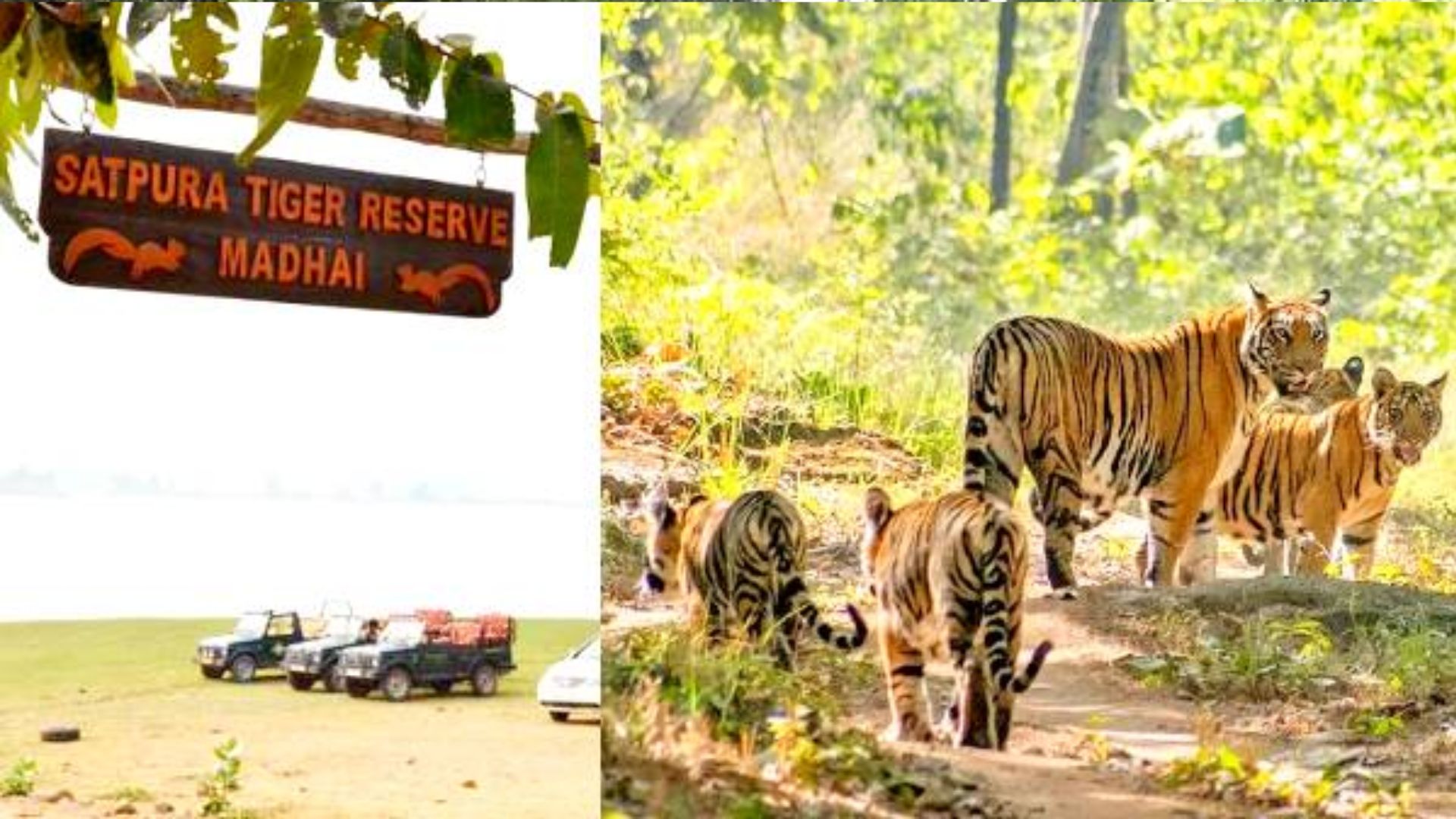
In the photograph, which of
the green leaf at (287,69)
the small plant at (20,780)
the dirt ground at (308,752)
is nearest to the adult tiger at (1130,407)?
the dirt ground at (308,752)

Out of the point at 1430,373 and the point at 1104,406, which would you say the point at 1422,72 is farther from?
the point at 1104,406

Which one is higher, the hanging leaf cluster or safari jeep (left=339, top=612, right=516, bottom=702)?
the hanging leaf cluster

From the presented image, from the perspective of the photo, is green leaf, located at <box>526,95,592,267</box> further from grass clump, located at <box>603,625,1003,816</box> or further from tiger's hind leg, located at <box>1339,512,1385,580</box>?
tiger's hind leg, located at <box>1339,512,1385,580</box>

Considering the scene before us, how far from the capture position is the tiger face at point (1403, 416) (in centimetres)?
420

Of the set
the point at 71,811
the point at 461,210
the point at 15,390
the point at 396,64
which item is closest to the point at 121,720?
the point at 71,811

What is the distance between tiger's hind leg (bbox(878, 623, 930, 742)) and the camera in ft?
12.9

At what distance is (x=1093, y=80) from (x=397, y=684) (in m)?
2.92

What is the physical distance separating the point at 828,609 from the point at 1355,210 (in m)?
1.26

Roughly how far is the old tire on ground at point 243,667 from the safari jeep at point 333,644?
10cm

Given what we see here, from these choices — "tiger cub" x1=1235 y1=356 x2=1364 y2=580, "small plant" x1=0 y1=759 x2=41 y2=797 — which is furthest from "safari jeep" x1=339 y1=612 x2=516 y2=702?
"tiger cub" x1=1235 y1=356 x2=1364 y2=580

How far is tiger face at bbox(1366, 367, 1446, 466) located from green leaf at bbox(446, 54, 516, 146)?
10.1 ft

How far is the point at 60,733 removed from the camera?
592 centimetres

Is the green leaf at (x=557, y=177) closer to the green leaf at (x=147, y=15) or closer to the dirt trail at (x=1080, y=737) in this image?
the green leaf at (x=147, y=15)

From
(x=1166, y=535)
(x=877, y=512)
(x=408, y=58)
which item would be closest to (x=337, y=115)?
(x=877, y=512)
